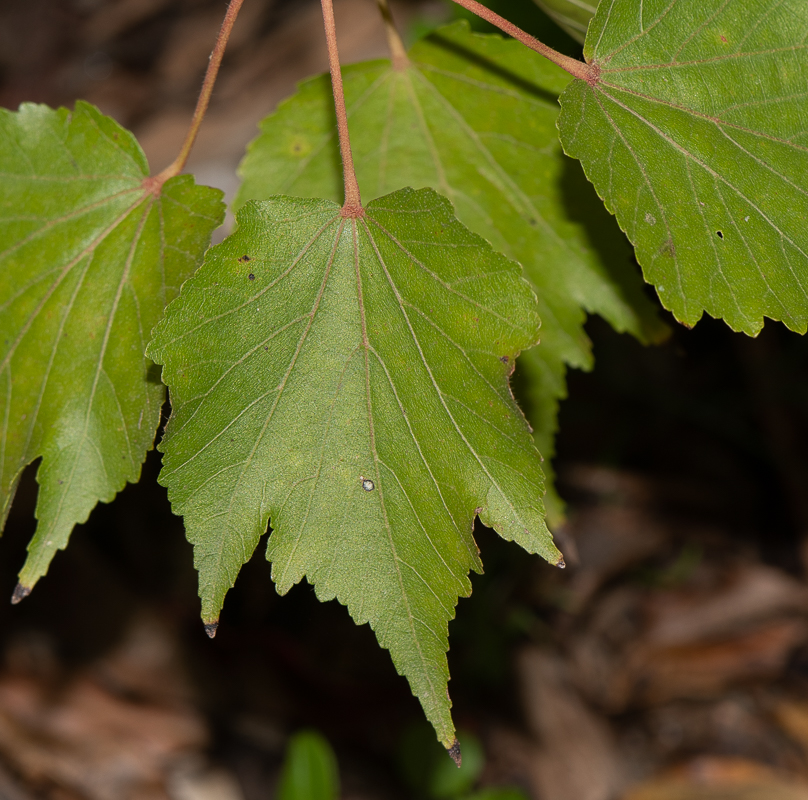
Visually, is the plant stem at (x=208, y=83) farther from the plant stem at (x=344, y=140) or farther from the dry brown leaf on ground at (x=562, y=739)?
the dry brown leaf on ground at (x=562, y=739)

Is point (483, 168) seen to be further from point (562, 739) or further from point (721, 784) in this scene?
point (721, 784)

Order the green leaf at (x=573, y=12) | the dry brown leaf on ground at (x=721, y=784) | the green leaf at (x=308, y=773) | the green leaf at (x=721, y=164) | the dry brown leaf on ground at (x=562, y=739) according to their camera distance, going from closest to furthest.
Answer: the green leaf at (x=721, y=164) → the green leaf at (x=573, y=12) → the green leaf at (x=308, y=773) → the dry brown leaf on ground at (x=721, y=784) → the dry brown leaf on ground at (x=562, y=739)

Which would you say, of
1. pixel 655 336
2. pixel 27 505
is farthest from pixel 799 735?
pixel 27 505

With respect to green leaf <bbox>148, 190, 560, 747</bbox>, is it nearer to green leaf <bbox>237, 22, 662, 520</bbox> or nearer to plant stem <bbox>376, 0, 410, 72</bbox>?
green leaf <bbox>237, 22, 662, 520</bbox>

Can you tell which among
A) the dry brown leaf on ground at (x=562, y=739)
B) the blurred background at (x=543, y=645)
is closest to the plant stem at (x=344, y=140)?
the blurred background at (x=543, y=645)

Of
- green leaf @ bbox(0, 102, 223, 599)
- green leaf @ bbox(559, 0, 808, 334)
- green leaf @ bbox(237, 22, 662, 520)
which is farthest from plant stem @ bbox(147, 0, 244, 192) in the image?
green leaf @ bbox(559, 0, 808, 334)

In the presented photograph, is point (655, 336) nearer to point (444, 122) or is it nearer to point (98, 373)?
point (444, 122)
